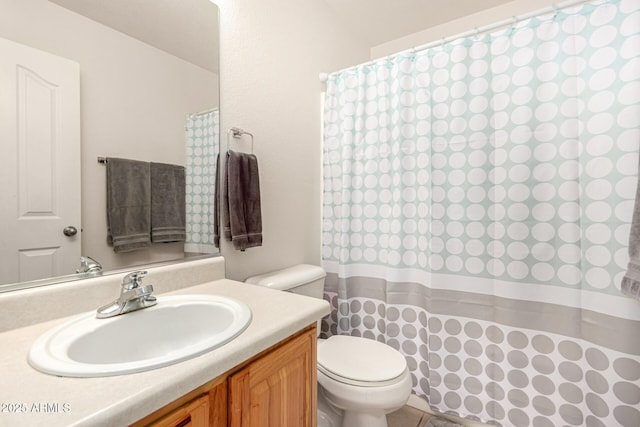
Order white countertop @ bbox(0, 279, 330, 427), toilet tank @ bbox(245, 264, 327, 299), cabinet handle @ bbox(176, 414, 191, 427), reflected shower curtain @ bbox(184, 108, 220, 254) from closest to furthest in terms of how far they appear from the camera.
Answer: white countertop @ bbox(0, 279, 330, 427) → cabinet handle @ bbox(176, 414, 191, 427) → reflected shower curtain @ bbox(184, 108, 220, 254) → toilet tank @ bbox(245, 264, 327, 299)

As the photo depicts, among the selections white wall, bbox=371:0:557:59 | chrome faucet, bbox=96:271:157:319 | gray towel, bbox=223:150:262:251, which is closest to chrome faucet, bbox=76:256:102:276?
chrome faucet, bbox=96:271:157:319

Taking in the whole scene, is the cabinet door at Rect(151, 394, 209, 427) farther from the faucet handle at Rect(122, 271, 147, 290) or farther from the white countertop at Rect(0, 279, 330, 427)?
the faucet handle at Rect(122, 271, 147, 290)

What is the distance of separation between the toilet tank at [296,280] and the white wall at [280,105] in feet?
0.26

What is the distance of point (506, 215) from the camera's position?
1.25 m

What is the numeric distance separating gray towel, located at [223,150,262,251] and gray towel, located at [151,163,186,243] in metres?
0.18

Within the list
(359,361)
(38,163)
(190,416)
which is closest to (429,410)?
(359,361)

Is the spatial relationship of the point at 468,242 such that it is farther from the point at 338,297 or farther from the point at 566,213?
the point at 338,297

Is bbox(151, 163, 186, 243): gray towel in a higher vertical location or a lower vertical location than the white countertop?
higher

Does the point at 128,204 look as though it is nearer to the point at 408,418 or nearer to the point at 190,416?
the point at 190,416

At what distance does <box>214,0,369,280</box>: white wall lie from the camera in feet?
4.25

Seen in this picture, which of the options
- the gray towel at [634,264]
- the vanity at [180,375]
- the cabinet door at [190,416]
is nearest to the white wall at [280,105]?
the vanity at [180,375]

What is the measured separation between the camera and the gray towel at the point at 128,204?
0.93 metres

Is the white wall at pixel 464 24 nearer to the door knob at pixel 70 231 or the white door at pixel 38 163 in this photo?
the white door at pixel 38 163

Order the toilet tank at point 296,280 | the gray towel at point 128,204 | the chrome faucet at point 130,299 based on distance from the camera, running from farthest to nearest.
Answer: the toilet tank at point 296,280 → the gray towel at point 128,204 → the chrome faucet at point 130,299
